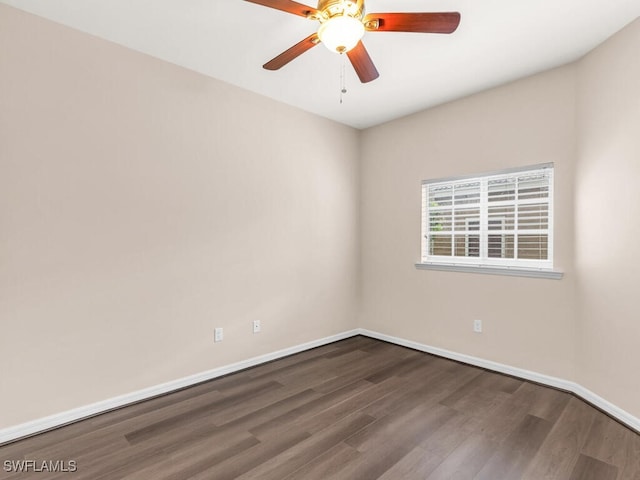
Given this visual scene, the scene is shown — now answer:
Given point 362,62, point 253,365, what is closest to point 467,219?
point 362,62

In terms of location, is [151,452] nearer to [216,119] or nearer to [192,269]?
[192,269]

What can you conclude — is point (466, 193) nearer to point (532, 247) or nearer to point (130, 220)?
point (532, 247)

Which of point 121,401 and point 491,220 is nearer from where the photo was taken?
point 121,401

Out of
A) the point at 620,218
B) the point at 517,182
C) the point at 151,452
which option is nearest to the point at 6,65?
the point at 151,452

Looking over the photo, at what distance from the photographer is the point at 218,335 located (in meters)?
2.99

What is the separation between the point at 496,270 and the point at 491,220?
A: 477 millimetres

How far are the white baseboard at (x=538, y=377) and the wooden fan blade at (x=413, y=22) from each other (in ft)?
8.56

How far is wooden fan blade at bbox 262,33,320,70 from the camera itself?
1.78 metres

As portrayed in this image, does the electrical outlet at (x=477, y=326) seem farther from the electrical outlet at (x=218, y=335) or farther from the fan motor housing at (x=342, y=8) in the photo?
the fan motor housing at (x=342, y=8)

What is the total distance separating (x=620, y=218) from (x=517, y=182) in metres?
0.86

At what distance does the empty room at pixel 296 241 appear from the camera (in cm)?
200

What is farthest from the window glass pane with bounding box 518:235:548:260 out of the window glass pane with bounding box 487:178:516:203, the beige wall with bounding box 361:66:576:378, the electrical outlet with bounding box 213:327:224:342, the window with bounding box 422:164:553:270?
the electrical outlet with bounding box 213:327:224:342

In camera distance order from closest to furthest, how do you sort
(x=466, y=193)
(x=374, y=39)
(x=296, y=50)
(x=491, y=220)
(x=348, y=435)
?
(x=296, y=50) → (x=348, y=435) → (x=374, y=39) → (x=491, y=220) → (x=466, y=193)

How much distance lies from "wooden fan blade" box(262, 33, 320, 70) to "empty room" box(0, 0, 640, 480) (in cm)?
2
